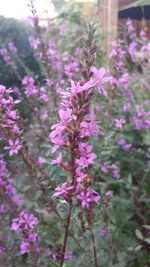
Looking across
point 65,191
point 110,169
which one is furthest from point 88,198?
point 110,169

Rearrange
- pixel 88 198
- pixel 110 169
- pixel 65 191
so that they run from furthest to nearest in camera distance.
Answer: pixel 110 169 → pixel 88 198 → pixel 65 191

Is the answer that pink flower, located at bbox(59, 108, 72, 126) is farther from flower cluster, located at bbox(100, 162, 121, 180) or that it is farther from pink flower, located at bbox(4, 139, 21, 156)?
flower cluster, located at bbox(100, 162, 121, 180)

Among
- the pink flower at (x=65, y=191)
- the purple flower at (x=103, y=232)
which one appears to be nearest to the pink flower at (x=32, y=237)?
the purple flower at (x=103, y=232)

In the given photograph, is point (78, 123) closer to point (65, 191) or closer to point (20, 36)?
point (65, 191)

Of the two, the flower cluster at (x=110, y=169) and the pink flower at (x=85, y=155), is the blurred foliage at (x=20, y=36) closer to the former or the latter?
the flower cluster at (x=110, y=169)

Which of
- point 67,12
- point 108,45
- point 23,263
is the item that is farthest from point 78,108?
point 67,12

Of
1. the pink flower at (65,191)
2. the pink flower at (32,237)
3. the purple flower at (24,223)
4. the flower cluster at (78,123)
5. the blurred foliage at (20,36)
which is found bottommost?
the pink flower at (32,237)

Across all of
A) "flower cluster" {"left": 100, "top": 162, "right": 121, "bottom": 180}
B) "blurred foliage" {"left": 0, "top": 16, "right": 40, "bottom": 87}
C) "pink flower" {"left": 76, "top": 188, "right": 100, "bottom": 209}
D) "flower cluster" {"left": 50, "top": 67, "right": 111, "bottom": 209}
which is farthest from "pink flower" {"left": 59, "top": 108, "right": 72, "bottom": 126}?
"blurred foliage" {"left": 0, "top": 16, "right": 40, "bottom": 87}

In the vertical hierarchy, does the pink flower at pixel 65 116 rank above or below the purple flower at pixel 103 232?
above

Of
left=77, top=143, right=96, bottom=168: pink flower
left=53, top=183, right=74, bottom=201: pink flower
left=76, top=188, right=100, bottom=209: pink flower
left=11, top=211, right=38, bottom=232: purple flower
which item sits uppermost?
left=77, top=143, right=96, bottom=168: pink flower

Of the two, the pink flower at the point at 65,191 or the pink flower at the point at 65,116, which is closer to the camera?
the pink flower at the point at 65,116

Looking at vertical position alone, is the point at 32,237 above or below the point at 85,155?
below
